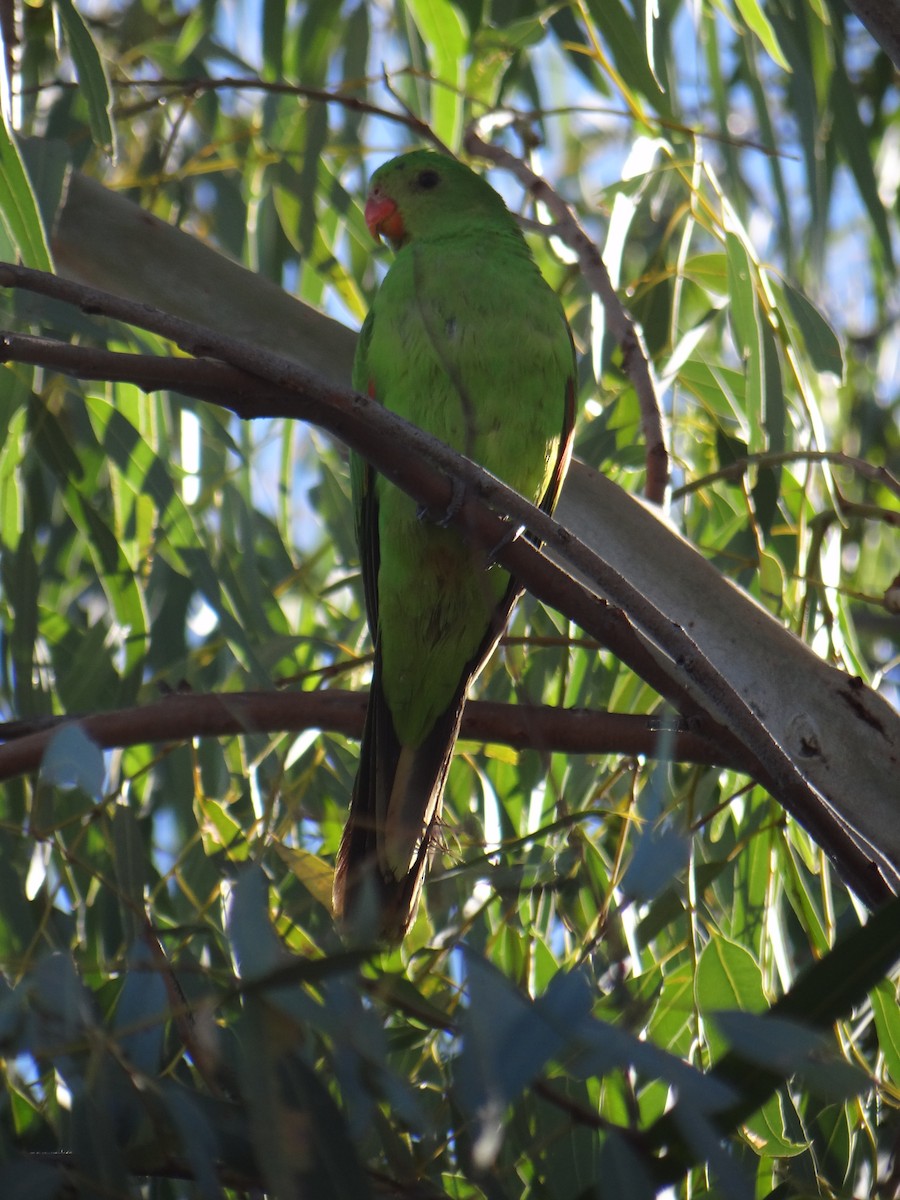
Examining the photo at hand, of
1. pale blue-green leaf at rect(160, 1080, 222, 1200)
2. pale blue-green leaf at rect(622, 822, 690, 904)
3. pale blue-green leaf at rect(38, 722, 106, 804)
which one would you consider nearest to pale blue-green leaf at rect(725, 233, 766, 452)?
pale blue-green leaf at rect(622, 822, 690, 904)

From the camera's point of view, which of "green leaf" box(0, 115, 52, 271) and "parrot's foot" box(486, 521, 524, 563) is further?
"green leaf" box(0, 115, 52, 271)

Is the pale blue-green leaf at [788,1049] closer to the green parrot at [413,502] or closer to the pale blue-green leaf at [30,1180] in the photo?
the pale blue-green leaf at [30,1180]

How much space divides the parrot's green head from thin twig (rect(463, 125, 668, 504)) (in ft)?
1.06

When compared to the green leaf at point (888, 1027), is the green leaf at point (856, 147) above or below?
above

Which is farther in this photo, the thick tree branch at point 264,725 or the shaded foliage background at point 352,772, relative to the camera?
the thick tree branch at point 264,725

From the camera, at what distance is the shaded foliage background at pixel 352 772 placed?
102 centimetres

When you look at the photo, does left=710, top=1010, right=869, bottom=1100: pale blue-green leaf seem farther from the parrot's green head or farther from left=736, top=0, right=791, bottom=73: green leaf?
the parrot's green head

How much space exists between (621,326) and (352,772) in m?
0.87

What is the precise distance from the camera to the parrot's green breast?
79.9 inches

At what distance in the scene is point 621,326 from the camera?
2037mm

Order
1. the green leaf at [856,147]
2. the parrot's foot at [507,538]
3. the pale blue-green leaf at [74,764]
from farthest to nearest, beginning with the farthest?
1. the green leaf at [856,147]
2. the parrot's foot at [507,538]
3. the pale blue-green leaf at [74,764]

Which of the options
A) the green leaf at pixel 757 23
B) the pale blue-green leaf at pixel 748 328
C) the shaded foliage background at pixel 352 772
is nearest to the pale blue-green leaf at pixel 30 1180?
the shaded foliage background at pixel 352 772

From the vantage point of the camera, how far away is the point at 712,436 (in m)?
2.54

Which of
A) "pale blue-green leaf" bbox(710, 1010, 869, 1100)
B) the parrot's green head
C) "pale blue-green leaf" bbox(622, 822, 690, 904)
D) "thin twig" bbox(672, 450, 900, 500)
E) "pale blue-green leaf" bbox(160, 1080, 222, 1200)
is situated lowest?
"pale blue-green leaf" bbox(710, 1010, 869, 1100)
